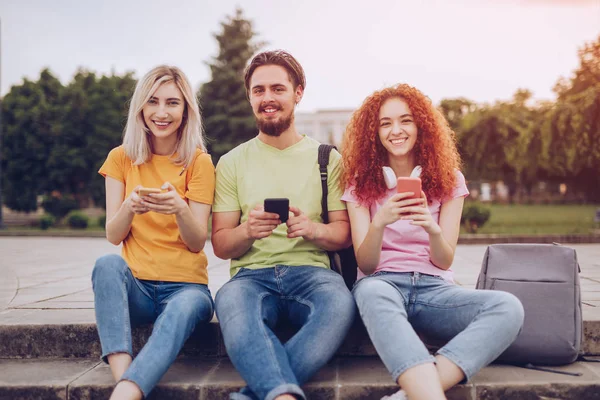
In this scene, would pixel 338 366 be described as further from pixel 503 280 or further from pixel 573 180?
pixel 573 180

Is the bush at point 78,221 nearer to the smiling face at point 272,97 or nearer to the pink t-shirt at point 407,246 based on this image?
the smiling face at point 272,97

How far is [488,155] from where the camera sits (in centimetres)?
2006

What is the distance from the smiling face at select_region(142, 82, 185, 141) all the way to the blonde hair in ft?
0.11

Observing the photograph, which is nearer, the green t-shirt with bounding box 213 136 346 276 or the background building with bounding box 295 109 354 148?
the green t-shirt with bounding box 213 136 346 276

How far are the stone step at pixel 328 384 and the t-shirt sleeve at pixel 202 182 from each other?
1003 millimetres

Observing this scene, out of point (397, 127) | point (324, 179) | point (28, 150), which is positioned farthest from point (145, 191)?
point (28, 150)

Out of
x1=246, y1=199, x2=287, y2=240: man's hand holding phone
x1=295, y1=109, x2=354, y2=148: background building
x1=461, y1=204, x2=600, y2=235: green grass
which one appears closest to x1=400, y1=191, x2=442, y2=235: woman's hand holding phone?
x1=246, y1=199, x2=287, y2=240: man's hand holding phone

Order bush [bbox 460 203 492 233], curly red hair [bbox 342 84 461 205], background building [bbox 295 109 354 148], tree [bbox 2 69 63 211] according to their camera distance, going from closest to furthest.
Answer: curly red hair [bbox 342 84 461 205] → bush [bbox 460 203 492 233] → tree [bbox 2 69 63 211] → background building [bbox 295 109 354 148]

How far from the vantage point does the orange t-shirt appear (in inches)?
121

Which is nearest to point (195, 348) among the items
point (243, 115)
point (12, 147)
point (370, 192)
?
point (370, 192)

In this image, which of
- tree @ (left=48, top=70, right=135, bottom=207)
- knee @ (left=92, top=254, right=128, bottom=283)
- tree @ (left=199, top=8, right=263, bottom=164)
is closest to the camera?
knee @ (left=92, top=254, right=128, bottom=283)

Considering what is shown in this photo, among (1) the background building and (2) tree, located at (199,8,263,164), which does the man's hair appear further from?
(1) the background building

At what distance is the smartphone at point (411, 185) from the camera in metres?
2.69

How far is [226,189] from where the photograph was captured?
3248 mm
